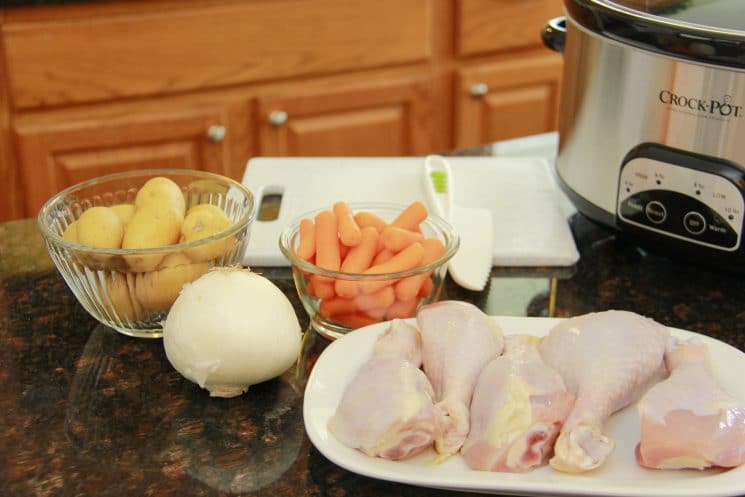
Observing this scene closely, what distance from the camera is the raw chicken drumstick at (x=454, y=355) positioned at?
0.62 metres

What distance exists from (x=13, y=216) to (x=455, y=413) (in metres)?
1.39

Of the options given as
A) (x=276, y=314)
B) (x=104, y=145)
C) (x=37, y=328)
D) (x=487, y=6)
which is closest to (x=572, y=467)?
(x=276, y=314)

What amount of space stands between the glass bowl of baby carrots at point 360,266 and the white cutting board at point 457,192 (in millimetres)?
135

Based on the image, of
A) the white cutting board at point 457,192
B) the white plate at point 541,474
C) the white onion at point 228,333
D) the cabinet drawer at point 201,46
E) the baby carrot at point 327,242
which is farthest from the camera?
the cabinet drawer at point 201,46

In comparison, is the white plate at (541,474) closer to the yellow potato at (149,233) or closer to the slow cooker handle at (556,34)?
the yellow potato at (149,233)

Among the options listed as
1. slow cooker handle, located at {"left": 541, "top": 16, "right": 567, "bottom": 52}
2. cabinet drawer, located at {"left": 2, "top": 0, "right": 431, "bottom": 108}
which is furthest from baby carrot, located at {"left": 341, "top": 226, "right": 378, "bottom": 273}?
cabinet drawer, located at {"left": 2, "top": 0, "right": 431, "bottom": 108}

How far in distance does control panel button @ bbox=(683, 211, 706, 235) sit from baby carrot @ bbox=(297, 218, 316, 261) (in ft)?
A: 1.11

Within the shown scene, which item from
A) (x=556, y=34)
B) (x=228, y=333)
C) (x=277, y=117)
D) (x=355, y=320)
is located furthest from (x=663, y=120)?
(x=277, y=117)

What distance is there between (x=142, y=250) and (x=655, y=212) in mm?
467

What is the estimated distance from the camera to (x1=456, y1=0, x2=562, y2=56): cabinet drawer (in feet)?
6.37

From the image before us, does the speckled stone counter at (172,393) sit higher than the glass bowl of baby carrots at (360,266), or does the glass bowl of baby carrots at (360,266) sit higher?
the glass bowl of baby carrots at (360,266)

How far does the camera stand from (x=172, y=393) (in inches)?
28.8

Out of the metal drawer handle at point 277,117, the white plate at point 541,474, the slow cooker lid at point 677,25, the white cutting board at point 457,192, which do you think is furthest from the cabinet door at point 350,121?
the white plate at point 541,474

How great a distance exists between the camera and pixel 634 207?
35.8 inches
